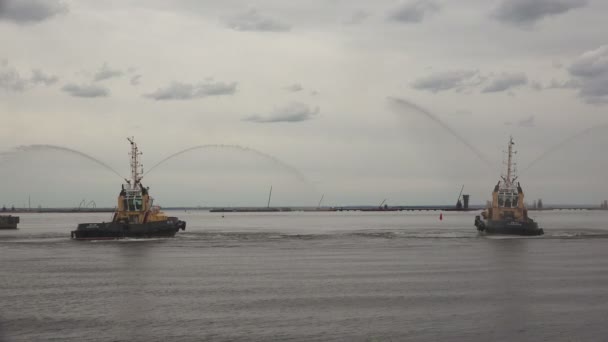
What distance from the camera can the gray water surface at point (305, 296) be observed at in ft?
99.6

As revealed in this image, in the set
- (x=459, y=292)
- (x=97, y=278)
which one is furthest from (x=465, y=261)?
(x=97, y=278)

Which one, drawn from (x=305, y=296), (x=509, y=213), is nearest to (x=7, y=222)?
(x=509, y=213)

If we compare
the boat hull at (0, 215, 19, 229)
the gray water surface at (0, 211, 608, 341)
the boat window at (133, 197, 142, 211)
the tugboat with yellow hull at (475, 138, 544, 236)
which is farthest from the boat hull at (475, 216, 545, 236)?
the boat hull at (0, 215, 19, 229)

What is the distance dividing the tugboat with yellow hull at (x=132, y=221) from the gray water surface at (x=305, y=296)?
22.4 m

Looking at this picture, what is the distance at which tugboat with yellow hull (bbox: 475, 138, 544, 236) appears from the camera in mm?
99375

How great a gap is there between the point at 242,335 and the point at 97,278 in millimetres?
24951

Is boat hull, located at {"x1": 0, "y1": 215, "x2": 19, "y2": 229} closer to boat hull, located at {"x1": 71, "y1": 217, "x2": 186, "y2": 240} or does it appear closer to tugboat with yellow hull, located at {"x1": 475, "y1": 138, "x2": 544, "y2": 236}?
boat hull, located at {"x1": 71, "y1": 217, "x2": 186, "y2": 240}

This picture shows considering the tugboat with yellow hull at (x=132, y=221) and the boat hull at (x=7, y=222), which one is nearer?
the tugboat with yellow hull at (x=132, y=221)

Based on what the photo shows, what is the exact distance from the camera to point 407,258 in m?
67.1

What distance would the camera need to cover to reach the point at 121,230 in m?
96.2

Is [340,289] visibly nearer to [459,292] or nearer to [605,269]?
[459,292]

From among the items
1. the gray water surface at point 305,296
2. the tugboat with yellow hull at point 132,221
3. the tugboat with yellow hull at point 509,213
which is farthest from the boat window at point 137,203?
the tugboat with yellow hull at point 509,213

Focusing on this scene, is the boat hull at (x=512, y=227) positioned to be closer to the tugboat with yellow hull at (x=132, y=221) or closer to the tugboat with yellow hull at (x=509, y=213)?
the tugboat with yellow hull at (x=509, y=213)

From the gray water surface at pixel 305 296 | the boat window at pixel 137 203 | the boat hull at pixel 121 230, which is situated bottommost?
the gray water surface at pixel 305 296
